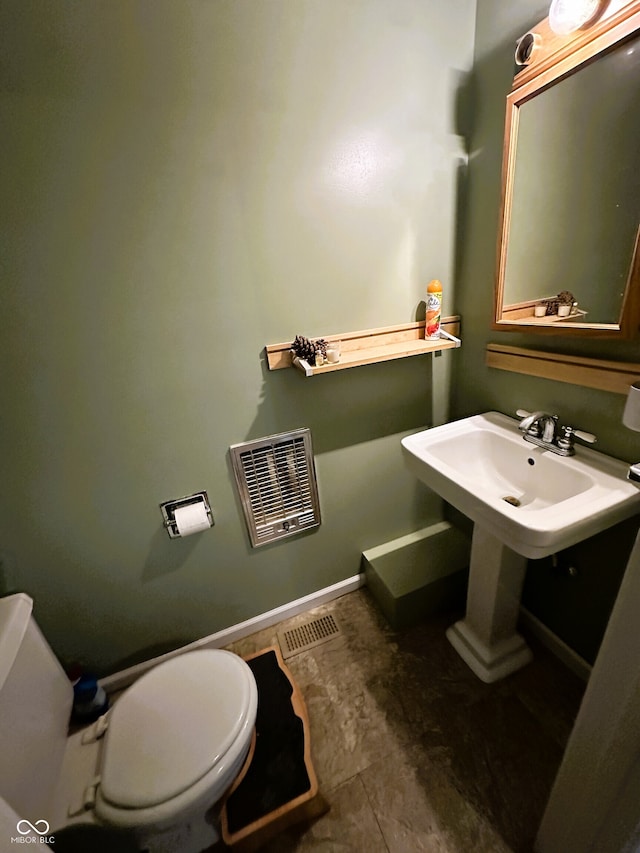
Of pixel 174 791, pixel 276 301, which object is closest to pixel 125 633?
pixel 174 791

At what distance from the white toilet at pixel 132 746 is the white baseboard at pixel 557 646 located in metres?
1.13

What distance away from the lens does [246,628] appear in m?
1.46

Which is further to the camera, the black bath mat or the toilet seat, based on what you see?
the black bath mat

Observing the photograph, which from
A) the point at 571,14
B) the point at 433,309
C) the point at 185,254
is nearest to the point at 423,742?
the point at 433,309

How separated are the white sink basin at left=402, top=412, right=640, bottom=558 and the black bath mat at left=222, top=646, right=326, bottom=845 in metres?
0.92

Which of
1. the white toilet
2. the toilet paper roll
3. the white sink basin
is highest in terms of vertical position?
the white sink basin

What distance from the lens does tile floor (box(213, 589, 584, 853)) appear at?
0.91 metres

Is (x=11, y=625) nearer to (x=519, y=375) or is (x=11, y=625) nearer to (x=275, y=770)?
(x=275, y=770)

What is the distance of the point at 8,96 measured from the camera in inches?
29.4

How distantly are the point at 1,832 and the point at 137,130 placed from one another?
4.85ft

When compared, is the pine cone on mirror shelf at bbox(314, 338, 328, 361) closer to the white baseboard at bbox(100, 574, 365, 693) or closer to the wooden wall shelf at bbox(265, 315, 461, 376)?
the wooden wall shelf at bbox(265, 315, 461, 376)

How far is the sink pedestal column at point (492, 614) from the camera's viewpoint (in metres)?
1.12

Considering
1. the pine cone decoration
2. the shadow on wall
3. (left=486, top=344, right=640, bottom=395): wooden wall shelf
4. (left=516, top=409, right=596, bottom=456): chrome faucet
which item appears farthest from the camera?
the shadow on wall

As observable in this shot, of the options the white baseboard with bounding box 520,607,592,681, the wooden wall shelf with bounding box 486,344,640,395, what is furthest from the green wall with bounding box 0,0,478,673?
the white baseboard with bounding box 520,607,592,681
